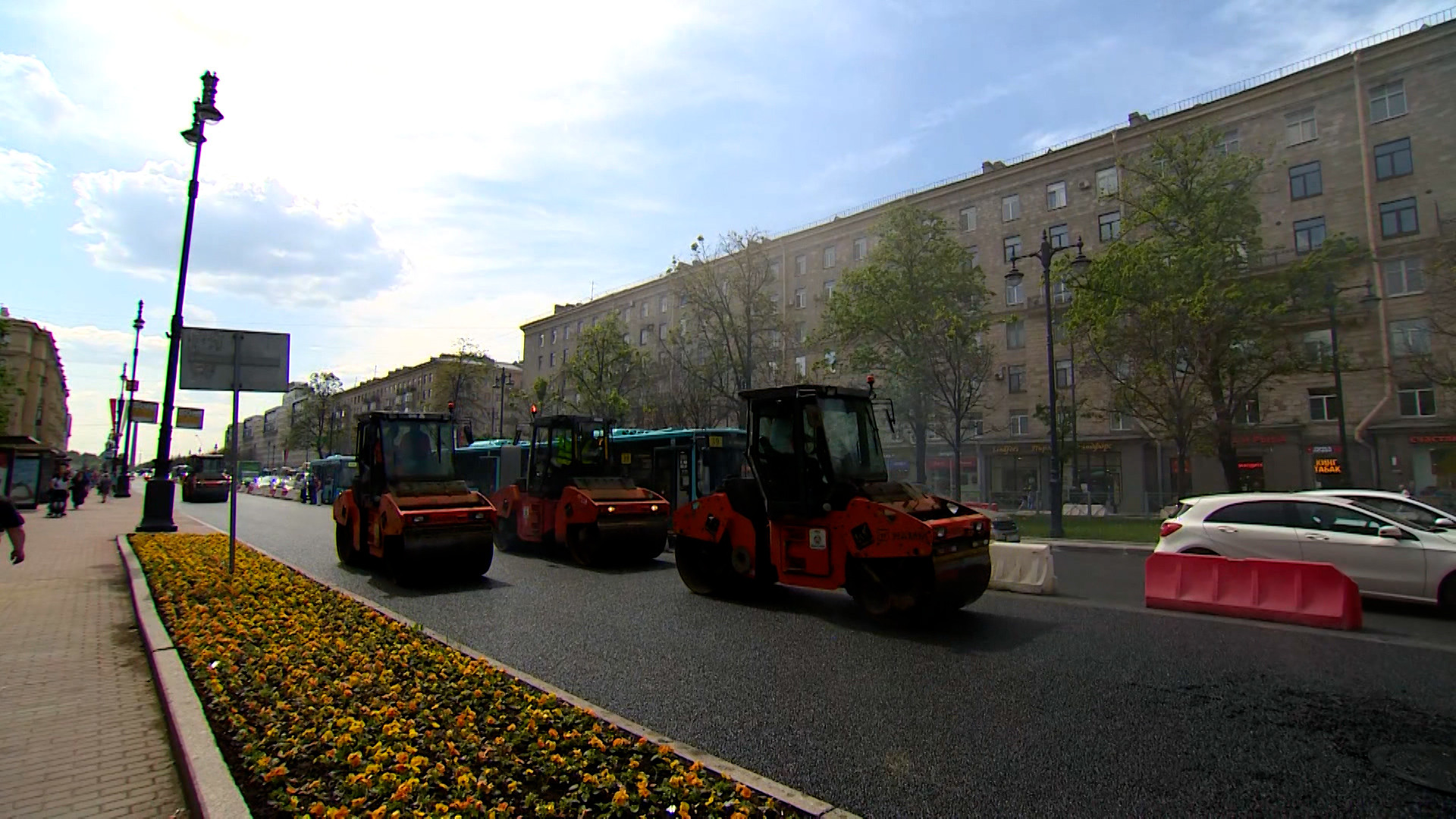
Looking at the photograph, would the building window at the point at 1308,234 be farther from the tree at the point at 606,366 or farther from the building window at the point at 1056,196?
the tree at the point at 606,366

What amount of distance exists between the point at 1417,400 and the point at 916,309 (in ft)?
66.7

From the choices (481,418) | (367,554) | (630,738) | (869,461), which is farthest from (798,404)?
(481,418)

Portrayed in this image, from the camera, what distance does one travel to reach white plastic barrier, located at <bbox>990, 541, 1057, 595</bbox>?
10164 mm

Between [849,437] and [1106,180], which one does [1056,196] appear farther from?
[849,437]

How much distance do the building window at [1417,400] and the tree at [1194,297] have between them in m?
8.57

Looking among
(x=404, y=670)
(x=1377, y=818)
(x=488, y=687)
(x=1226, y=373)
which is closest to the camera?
(x=1377, y=818)

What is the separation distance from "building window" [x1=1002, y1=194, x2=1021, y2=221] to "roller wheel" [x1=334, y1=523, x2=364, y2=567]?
122ft

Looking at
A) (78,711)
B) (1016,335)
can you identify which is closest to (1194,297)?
(1016,335)

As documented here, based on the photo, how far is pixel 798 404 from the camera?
8547 mm

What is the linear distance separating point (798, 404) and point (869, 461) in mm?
1184

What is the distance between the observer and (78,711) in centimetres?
509

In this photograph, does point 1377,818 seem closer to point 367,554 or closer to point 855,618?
point 855,618

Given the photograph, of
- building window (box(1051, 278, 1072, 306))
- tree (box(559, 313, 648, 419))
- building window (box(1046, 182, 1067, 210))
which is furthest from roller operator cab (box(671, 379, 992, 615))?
building window (box(1046, 182, 1067, 210))

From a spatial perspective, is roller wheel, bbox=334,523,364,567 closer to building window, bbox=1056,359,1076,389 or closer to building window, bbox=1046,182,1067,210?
building window, bbox=1056,359,1076,389
